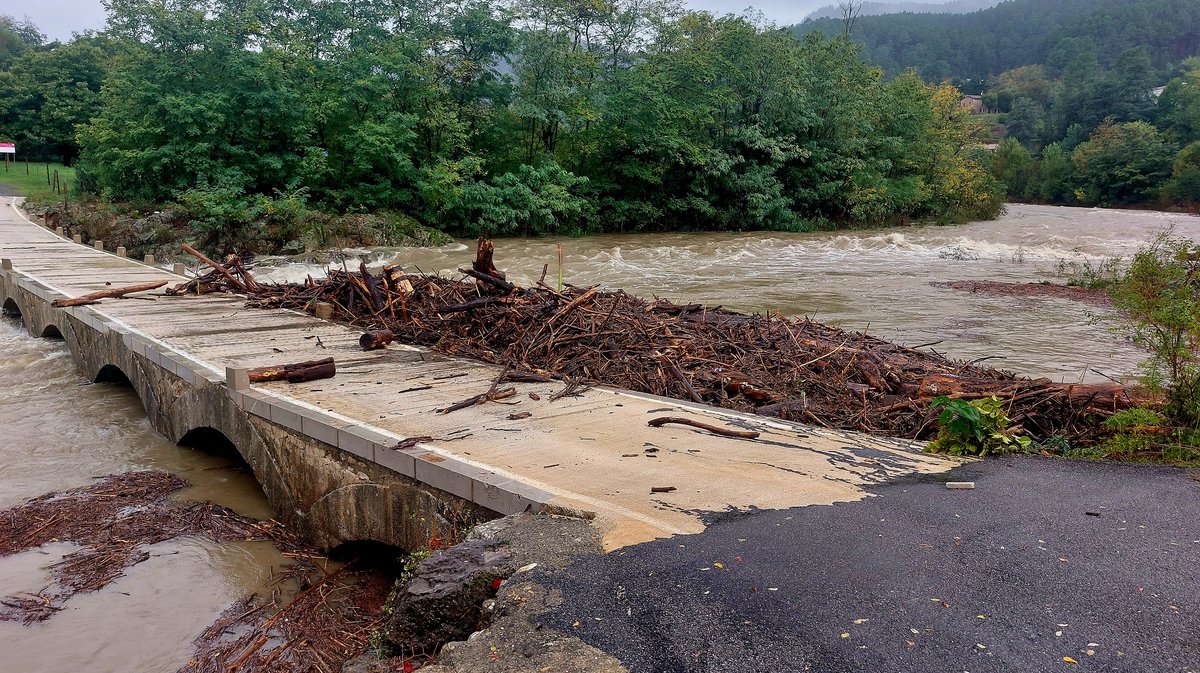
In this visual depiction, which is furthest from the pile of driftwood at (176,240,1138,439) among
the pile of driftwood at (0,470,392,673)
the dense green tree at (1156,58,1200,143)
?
the dense green tree at (1156,58,1200,143)

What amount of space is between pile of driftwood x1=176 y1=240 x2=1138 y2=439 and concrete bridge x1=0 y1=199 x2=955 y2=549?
2.19ft

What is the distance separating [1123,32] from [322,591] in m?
159

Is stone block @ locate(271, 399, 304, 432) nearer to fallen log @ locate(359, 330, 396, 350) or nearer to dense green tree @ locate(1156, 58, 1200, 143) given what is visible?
fallen log @ locate(359, 330, 396, 350)

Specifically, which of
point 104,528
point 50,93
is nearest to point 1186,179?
point 104,528

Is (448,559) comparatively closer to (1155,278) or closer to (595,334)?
(595,334)

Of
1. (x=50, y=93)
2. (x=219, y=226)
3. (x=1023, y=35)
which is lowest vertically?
(x=219, y=226)

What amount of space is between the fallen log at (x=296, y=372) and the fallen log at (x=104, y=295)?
689 cm

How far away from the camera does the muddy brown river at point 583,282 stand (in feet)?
17.8

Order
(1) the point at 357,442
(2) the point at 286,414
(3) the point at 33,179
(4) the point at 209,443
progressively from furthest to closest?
(3) the point at 33,179, (4) the point at 209,443, (2) the point at 286,414, (1) the point at 357,442

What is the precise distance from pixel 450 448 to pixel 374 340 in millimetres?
4280

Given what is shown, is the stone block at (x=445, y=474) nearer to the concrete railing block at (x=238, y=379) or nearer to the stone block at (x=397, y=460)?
the stone block at (x=397, y=460)

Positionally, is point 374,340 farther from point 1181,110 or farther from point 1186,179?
point 1181,110

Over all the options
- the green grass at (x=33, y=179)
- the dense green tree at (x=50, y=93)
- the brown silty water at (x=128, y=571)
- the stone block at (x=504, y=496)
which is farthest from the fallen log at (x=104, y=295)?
the dense green tree at (x=50, y=93)

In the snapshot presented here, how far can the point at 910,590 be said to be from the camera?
3.68 m
